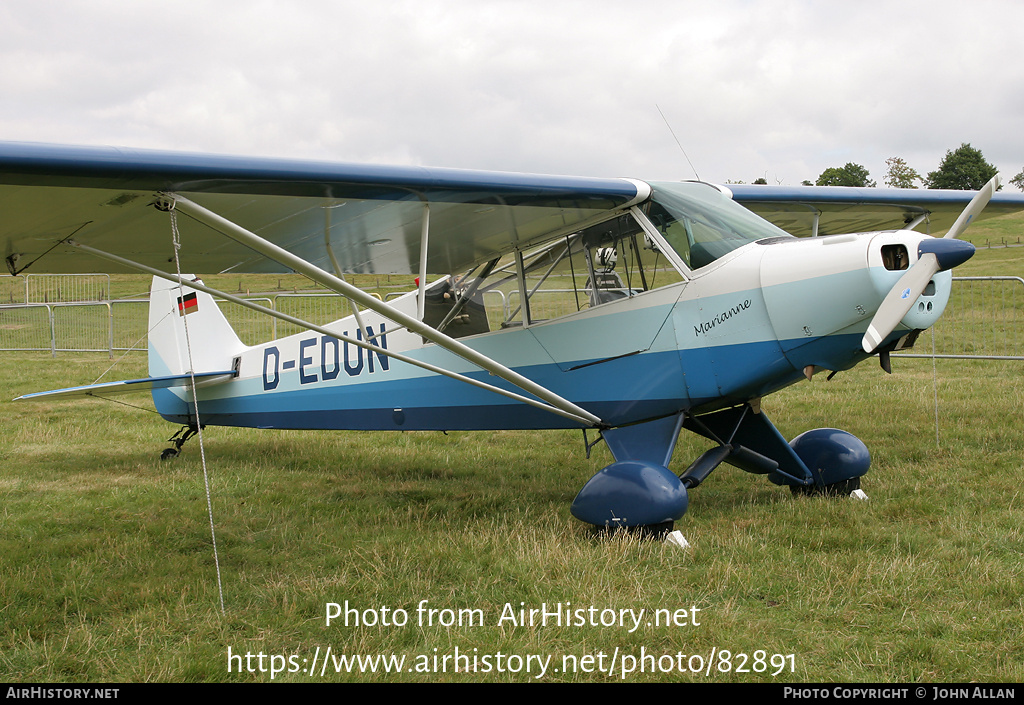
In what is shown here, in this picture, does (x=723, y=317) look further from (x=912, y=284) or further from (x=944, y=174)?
(x=944, y=174)

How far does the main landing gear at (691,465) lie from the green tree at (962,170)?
56608 millimetres

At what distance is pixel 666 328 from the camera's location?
201 inches

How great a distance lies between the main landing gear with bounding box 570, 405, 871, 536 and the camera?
178 inches

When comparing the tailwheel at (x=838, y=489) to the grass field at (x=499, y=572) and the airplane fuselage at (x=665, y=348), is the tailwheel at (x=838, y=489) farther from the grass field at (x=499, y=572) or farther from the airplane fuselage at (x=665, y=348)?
the airplane fuselage at (x=665, y=348)

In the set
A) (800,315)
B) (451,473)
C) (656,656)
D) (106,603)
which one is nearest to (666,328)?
(800,315)

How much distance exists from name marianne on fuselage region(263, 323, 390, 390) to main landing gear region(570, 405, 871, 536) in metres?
2.48

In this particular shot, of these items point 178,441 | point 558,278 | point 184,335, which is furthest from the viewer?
point 184,335

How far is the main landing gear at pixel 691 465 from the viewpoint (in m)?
4.51

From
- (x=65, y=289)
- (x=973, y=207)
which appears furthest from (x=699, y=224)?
(x=65, y=289)

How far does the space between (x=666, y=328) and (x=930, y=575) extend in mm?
2122

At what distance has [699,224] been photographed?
5094 mm

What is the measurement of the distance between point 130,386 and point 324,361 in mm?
2057

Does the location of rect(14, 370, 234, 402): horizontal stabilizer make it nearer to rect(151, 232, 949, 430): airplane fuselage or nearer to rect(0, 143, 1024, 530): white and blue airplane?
rect(0, 143, 1024, 530): white and blue airplane

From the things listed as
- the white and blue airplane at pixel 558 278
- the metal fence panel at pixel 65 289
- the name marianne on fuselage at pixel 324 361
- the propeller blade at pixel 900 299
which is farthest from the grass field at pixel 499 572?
the metal fence panel at pixel 65 289
